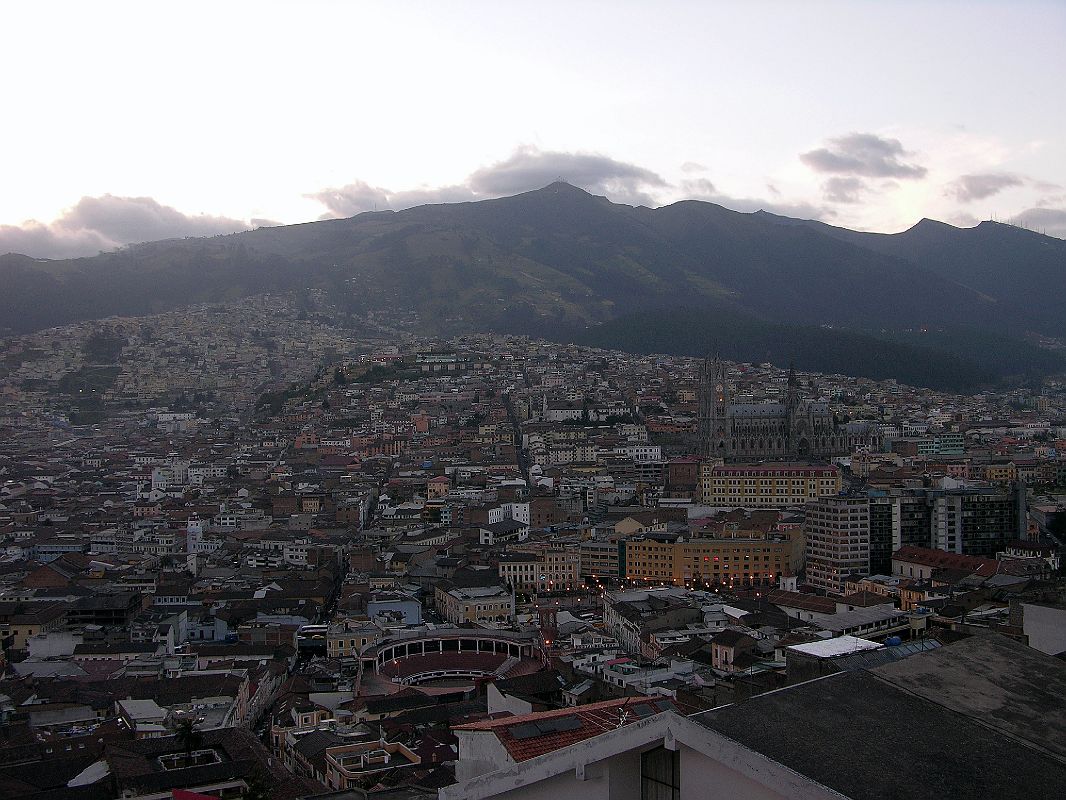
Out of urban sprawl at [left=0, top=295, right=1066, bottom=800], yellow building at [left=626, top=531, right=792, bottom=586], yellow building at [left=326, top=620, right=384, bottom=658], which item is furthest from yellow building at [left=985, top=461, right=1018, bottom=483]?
yellow building at [left=326, top=620, right=384, bottom=658]

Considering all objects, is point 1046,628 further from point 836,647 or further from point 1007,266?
point 1007,266

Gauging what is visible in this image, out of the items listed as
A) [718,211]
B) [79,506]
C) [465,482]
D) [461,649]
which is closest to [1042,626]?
[461,649]

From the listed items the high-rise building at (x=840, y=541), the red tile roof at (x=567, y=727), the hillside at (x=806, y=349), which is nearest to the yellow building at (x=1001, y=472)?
the high-rise building at (x=840, y=541)

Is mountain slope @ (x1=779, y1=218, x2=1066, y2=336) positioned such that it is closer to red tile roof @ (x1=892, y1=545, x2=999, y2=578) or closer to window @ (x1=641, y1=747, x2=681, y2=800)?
red tile roof @ (x1=892, y1=545, x2=999, y2=578)

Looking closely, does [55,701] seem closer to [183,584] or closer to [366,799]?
[183,584]

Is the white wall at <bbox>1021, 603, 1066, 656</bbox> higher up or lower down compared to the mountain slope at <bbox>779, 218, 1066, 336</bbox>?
lower down

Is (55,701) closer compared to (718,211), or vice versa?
(55,701)

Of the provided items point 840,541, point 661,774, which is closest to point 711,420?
point 840,541
